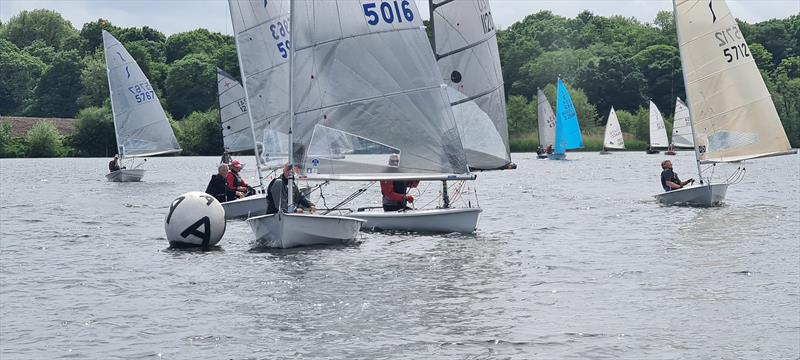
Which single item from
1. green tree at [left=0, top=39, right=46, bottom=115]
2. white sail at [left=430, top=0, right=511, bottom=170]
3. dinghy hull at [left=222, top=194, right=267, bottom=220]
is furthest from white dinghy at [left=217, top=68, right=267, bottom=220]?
green tree at [left=0, top=39, right=46, bottom=115]

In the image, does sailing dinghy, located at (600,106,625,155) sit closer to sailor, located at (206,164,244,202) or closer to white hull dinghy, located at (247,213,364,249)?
sailor, located at (206,164,244,202)

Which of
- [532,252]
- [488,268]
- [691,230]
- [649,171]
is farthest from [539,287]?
[649,171]

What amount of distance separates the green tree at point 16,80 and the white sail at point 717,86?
459 feet

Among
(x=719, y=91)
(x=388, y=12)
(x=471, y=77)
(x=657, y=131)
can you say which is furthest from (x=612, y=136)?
(x=388, y=12)

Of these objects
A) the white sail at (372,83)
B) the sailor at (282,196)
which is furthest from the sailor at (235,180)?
A: the sailor at (282,196)

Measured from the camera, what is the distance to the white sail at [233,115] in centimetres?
5697

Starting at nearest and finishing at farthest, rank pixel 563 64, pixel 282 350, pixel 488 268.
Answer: pixel 282 350 → pixel 488 268 → pixel 563 64

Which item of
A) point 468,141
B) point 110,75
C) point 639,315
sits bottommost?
point 639,315

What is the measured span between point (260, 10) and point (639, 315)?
967 inches

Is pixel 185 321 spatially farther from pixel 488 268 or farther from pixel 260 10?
pixel 260 10

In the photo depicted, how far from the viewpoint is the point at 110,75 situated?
216ft

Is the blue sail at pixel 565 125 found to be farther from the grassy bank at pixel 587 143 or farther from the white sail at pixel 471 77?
the white sail at pixel 471 77

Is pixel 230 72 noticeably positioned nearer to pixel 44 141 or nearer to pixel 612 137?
pixel 44 141

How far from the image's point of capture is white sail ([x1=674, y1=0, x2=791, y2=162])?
40.8m
